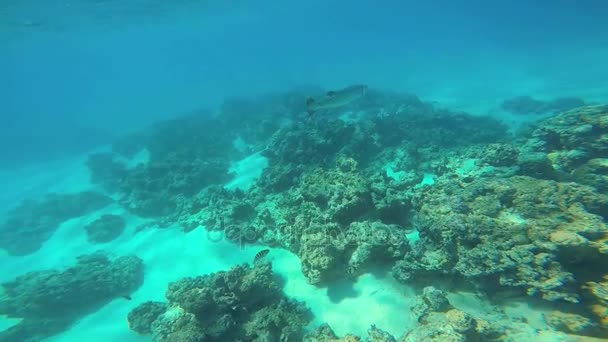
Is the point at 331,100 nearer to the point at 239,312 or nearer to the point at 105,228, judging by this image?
the point at 239,312

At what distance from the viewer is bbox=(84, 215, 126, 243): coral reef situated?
44.7 ft

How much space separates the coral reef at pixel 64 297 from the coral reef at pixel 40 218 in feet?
21.3

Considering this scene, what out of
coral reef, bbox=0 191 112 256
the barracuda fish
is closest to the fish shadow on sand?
the barracuda fish

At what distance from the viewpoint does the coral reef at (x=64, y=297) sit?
9.27m

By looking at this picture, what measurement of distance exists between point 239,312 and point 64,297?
7162mm

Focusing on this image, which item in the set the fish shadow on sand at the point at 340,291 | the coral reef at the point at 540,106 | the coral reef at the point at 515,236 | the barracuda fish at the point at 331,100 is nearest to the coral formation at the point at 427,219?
the coral reef at the point at 515,236

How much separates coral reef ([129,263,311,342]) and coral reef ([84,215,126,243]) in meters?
8.59

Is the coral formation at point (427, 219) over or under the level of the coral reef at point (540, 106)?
under

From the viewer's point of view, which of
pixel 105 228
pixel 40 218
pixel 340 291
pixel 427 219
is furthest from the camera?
pixel 40 218

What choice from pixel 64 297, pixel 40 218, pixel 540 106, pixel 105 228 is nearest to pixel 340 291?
pixel 64 297

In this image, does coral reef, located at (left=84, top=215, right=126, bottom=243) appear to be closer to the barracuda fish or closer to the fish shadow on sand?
A: the barracuda fish

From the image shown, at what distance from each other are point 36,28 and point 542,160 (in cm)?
5503

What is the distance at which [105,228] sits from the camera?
13.9m

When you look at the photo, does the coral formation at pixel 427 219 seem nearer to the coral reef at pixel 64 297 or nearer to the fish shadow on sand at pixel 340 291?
the fish shadow on sand at pixel 340 291
